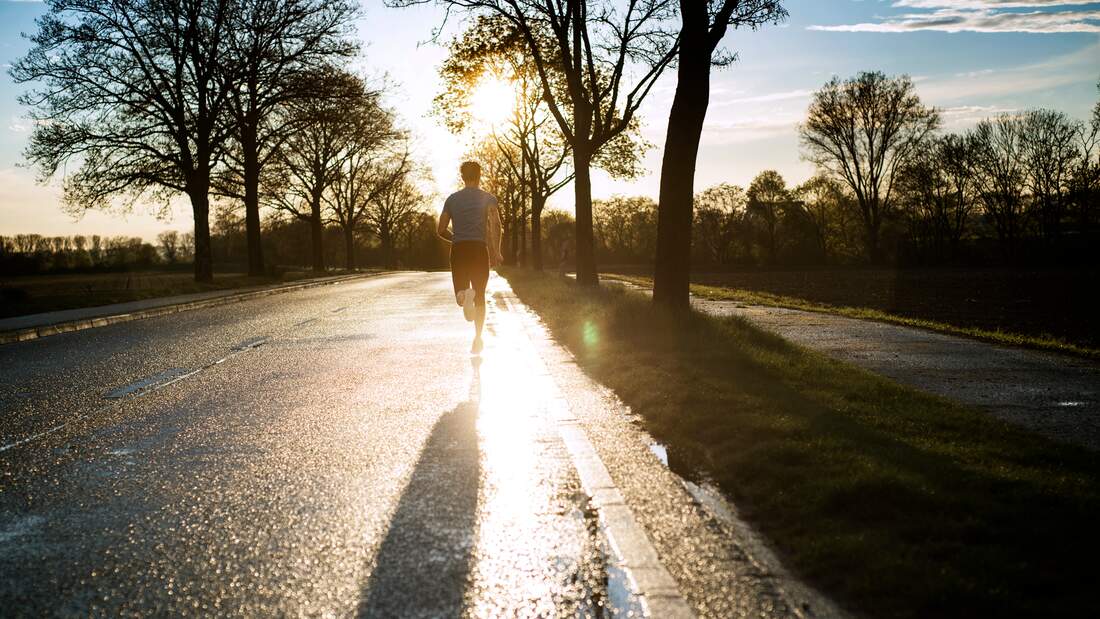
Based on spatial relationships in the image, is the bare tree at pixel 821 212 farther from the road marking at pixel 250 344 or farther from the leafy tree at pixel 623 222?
the road marking at pixel 250 344

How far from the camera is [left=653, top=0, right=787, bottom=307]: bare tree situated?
11.3 metres

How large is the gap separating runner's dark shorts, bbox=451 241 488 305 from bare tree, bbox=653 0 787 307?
310cm

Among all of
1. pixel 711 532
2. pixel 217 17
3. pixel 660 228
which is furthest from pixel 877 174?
pixel 711 532

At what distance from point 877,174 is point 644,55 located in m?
38.5

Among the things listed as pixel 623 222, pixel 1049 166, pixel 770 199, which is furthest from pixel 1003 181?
pixel 623 222

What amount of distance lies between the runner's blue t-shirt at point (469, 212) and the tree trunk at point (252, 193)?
79.0 ft

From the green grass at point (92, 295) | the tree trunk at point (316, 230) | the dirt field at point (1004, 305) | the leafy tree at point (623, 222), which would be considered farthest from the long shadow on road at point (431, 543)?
the leafy tree at point (623, 222)

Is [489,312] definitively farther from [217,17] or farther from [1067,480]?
[217,17]

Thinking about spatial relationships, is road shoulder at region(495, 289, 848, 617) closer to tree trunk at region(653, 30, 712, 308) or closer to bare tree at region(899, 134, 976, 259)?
tree trunk at region(653, 30, 712, 308)

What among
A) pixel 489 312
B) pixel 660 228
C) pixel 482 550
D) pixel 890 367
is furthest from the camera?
pixel 489 312

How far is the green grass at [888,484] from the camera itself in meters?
2.83

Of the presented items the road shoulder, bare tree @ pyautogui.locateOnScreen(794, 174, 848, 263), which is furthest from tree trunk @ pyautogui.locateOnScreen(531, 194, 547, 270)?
bare tree @ pyautogui.locateOnScreen(794, 174, 848, 263)

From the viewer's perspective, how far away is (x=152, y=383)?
7.88 meters

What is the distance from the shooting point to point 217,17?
28250mm
